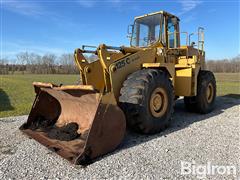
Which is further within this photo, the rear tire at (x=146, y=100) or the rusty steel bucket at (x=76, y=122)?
the rear tire at (x=146, y=100)

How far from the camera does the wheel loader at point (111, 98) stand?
4.16m

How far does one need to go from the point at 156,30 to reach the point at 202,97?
8.05 feet

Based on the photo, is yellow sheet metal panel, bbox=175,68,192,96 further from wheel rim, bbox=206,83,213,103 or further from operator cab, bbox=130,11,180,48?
wheel rim, bbox=206,83,213,103

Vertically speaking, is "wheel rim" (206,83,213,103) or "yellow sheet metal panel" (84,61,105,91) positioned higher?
"yellow sheet metal panel" (84,61,105,91)

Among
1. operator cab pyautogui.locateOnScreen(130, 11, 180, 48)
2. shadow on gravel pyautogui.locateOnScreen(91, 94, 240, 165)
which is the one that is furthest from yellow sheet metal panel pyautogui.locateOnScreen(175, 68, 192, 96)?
operator cab pyautogui.locateOnScreen(130, 11, 180, 48)

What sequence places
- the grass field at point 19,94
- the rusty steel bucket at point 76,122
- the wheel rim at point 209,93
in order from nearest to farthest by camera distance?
the rusty steel bucket at point 76,122
the wheel rim at point 209,93
the grass field at point 19,94

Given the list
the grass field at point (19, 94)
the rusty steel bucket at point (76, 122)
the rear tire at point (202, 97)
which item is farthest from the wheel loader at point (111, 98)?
the grass field at point (19, 94)

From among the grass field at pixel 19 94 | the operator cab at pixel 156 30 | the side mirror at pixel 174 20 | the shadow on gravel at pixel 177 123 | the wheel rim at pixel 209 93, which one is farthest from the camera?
the grass field at pixel 19 94

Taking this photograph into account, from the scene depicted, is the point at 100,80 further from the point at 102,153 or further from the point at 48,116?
the point at 102,153

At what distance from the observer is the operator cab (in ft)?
22.3

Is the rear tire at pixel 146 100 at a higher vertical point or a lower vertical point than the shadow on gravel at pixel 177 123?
higher

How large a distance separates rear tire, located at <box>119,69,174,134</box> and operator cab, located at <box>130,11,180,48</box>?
169 cm

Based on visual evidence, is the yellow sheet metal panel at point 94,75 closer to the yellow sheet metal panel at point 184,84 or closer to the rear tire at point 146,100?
the rear tire at point 146,100

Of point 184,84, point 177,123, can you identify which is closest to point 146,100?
point 177,123
